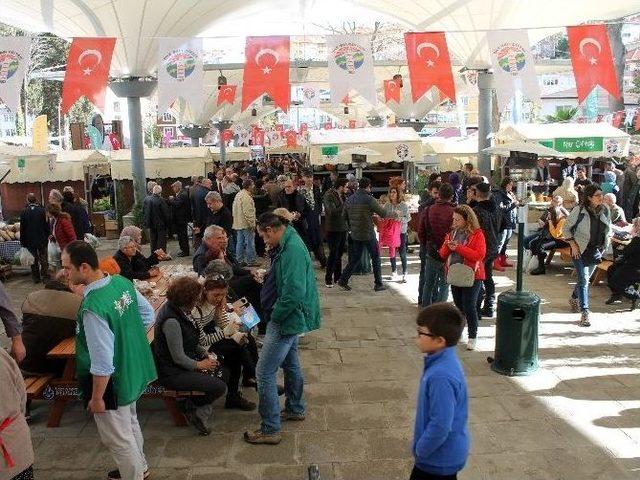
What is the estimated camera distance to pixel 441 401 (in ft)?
8.92

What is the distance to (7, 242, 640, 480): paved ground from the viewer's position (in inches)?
170

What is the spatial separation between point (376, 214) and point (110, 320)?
21.3 feet

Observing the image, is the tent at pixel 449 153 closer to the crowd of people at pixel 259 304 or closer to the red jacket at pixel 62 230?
the crowd of people at pixel 259 304

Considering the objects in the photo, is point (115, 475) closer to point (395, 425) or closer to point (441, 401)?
point (395, 425)

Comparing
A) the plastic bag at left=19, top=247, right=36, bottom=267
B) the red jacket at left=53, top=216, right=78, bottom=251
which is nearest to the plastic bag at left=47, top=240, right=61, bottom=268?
the red jacket at left=53, top=216, right=78, bottom=251

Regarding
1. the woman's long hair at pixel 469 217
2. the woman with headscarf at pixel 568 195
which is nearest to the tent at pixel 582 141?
the woman with headscarf at pixel 568 195

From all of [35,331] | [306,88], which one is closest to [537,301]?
[35,331]

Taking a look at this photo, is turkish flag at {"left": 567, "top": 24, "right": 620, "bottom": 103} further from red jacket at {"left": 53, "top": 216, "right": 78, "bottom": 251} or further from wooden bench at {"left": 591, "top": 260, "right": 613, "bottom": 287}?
red jacket at {"left": 53, "top": 216, "right": 78, "bottom": 251}

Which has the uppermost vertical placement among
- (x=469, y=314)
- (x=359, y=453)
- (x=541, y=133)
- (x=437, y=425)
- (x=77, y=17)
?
(x=77, y=17)

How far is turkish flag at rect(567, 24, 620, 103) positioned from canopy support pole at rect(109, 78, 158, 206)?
30.3 ft

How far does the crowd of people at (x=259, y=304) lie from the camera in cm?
344

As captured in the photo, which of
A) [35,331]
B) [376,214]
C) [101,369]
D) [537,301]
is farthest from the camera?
[376,214]

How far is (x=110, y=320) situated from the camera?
3498mm

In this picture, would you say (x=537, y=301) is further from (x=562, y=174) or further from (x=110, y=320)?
(x=562, y=174)
